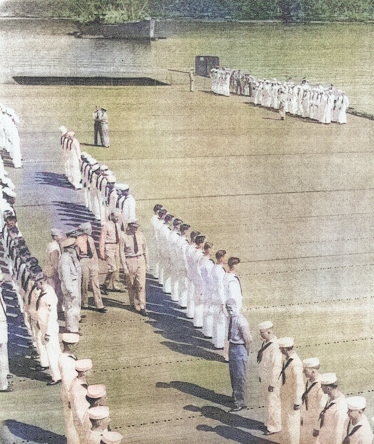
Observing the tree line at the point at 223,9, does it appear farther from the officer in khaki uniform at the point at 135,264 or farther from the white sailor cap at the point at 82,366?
the white sailor cap at the point at 82,366

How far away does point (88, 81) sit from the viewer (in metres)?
8.31

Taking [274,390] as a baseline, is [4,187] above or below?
above

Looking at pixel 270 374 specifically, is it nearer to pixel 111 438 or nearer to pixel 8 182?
pixel 111 438

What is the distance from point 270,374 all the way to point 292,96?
25.4 ft

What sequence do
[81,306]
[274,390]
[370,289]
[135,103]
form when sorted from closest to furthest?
[274,390], [81,306], [370,289], [135,103]

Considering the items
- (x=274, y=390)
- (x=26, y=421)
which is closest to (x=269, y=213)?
(x=274, y=390)

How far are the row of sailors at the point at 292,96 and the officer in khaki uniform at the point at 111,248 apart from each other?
3.66 metres

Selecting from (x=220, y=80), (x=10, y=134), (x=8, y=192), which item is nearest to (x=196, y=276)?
(x=8, y=192)

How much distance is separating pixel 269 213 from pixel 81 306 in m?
3.23

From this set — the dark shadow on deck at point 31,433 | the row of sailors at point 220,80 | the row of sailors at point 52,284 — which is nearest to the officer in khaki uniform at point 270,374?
the dark shadow on deck at point 31,433

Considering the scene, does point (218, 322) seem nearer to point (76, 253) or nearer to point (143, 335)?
point (143, 335)

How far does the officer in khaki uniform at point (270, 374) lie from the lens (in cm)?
610

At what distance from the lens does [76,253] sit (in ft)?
24.4

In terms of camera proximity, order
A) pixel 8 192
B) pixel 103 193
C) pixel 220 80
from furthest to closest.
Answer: pixel 220 80
pixel 103 193
pixel 8 192
